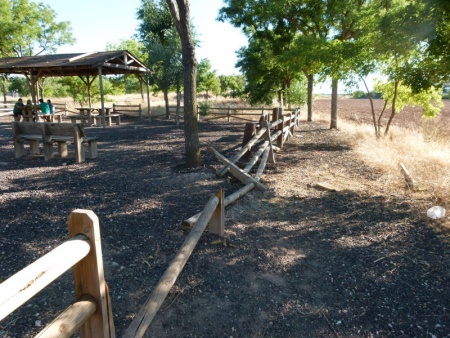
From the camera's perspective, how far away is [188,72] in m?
7.15

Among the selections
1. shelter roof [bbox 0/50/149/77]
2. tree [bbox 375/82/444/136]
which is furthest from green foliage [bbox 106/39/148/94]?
tree [bbox 375/82/444/136]

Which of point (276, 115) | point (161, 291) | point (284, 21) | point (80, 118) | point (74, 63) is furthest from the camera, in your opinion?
point (284, 21)

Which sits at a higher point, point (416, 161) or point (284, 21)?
point (284, 21)

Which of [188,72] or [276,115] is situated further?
[276,115]

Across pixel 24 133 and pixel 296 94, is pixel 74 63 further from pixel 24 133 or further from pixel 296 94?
pixel 296 94

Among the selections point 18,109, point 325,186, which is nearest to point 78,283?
point 325,186

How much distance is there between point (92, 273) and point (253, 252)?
103 inches

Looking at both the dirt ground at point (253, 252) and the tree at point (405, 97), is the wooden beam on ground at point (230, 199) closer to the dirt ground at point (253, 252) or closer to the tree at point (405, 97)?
the dirt ground at point (253, 252)

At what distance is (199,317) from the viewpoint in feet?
9.44

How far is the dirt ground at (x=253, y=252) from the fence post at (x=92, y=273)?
107 centimetres

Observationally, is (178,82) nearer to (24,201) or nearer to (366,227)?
(24,201)

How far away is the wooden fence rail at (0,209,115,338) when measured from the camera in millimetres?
1307

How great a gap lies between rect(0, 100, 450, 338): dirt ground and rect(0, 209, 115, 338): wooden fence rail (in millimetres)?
1163

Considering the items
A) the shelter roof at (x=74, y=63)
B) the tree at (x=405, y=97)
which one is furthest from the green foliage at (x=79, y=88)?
the tree at (x=405, y=97)
